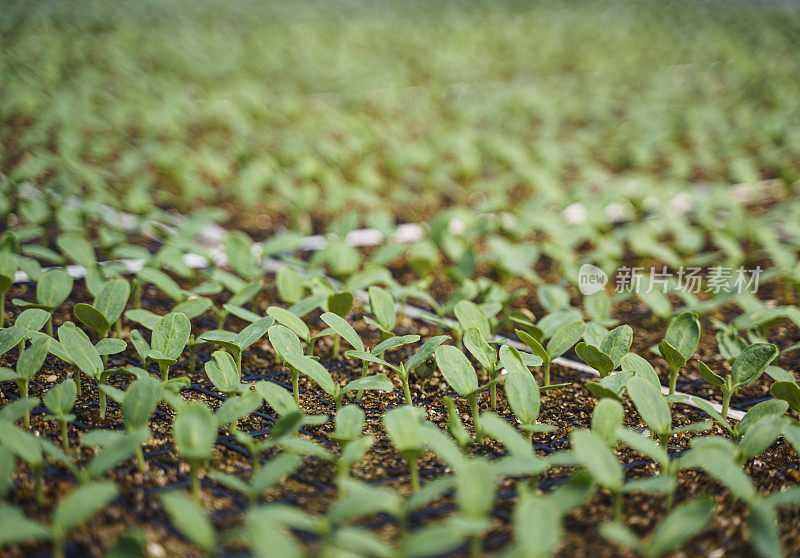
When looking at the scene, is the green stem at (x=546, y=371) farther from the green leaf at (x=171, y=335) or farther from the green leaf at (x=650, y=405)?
the green leaf at (x=171, y=335)

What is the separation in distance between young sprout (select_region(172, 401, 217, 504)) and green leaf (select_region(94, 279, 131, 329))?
→ 1.84ft

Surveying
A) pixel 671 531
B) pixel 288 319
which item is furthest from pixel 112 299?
pixel 671 531

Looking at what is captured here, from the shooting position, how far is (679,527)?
31.6 inches

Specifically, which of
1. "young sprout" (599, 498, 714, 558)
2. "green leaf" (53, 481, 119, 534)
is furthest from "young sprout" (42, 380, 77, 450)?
"young sprout" (599, 498, 714, 558)

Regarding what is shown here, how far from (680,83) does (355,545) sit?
5.44 metres

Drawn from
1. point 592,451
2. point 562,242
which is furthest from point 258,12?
point 592,451

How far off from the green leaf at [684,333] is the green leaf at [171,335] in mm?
940

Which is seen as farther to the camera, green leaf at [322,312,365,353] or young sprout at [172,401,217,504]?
green leaf at [322,312,365,353]

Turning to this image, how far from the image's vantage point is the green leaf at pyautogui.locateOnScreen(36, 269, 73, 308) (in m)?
1.46

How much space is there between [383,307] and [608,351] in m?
0.47

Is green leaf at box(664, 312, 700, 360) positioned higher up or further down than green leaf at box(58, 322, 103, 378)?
further down

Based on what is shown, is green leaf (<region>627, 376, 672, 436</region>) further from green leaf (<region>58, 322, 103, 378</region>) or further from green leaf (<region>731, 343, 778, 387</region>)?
green leaf (<region>58, 322, 103, 378</region>)

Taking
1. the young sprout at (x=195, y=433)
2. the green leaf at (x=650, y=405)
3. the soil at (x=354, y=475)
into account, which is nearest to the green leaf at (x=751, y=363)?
the soil at (x=354, y=475)

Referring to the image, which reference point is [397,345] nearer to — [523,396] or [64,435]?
[523,396]
